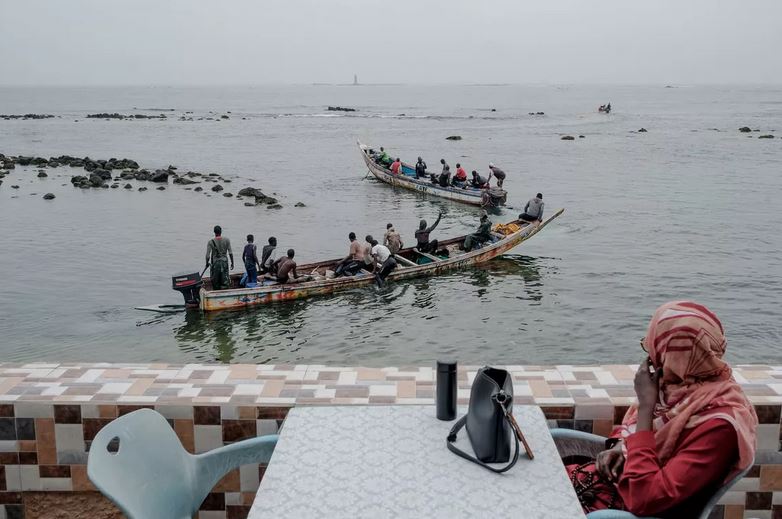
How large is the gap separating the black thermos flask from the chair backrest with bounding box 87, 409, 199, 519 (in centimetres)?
109

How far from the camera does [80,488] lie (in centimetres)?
347

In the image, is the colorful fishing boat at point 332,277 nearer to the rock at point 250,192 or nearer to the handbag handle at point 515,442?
the handbag handle at point 515,442

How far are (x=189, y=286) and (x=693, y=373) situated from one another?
46.1ft

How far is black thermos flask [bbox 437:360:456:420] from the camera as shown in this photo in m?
3.06

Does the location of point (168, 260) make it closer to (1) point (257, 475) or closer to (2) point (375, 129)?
(1) point (257, 475)

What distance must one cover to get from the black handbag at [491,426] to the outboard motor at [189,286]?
1370cm

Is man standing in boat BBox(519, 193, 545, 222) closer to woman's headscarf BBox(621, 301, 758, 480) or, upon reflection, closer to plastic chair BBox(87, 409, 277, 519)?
woman's headscarf BBox(621, 301, 758, 480)

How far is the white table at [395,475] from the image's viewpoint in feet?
8.05

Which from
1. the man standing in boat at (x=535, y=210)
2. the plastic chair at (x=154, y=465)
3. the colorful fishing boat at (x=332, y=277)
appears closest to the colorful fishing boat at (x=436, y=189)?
the man standing in boat at (x=535, y=210)

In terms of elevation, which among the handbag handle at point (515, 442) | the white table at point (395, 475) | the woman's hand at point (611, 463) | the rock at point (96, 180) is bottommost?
the rock at point (96, 180)

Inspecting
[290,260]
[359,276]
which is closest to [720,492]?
[290,260]

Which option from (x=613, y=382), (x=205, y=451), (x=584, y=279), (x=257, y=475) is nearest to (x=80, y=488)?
(x=205, y=451)

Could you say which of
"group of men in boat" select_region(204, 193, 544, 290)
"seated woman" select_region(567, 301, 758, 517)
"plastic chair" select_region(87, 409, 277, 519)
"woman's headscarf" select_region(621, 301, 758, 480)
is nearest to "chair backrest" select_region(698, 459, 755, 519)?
"seated woman" select_region(567, 301, 758, 517)

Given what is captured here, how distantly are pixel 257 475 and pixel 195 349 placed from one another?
11.5 metres
